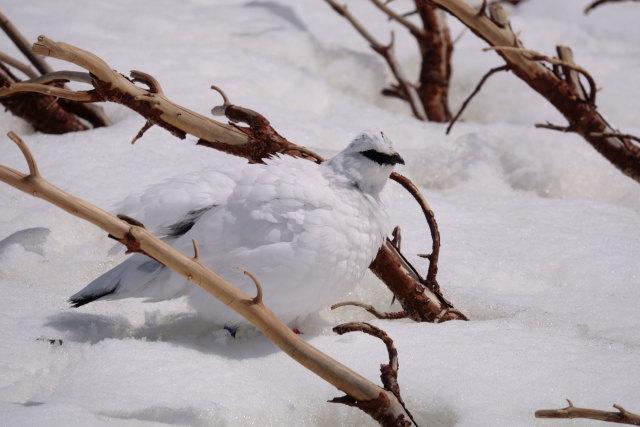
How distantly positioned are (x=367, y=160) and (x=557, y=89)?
1.10 meters

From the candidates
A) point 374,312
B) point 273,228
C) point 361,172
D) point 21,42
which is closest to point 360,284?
point 374,312

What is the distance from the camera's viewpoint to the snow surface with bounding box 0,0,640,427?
1.71 metres

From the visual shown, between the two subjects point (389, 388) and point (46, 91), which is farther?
point (46, 91)

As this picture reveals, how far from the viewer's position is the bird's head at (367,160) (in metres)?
2.05

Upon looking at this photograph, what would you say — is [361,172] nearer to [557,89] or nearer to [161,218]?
[161,218]

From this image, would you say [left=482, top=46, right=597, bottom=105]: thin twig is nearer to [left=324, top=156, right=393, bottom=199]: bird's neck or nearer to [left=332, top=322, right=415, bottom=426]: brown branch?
[left=324, top=156, right=393, bottom=199]: bird's neck

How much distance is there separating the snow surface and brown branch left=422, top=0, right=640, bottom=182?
9.1 inches

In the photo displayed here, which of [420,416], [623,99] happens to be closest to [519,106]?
[623,99]

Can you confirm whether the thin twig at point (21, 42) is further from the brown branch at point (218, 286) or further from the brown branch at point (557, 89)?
the brown branch at point (218, 286)

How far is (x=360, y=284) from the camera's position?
8.29ft

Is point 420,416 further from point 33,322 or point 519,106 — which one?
point 519,106

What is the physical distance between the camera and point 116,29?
420 centimetres

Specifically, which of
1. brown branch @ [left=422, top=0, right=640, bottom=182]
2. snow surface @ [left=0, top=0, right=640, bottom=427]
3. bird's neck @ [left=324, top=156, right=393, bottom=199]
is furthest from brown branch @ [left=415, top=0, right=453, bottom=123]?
bird's neck @ [left=324, top=156, right=393, bottom=199]

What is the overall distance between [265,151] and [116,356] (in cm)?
84
